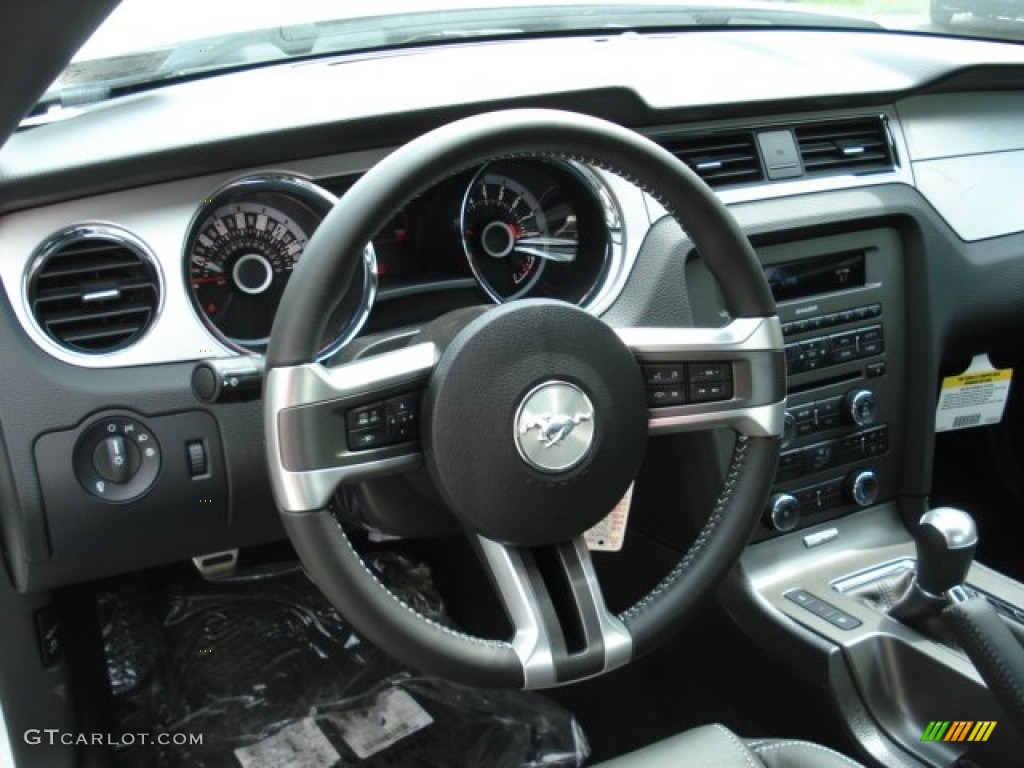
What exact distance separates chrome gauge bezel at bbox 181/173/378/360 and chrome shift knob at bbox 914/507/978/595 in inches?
33.6

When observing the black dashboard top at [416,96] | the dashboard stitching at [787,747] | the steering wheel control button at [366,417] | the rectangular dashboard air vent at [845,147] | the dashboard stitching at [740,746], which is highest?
the black dashboard top at [416,96]

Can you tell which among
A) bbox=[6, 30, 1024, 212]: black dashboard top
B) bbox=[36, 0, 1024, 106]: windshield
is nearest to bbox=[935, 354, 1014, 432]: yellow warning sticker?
bbox=[6, 30, 1024, 212]: black dashboard top

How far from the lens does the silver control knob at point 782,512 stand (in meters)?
1.83

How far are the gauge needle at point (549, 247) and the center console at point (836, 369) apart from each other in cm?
33

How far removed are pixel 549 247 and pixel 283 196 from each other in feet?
1.33

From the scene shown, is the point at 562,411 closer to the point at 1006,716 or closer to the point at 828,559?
the point at 1006,716

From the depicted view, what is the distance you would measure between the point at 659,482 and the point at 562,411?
752mm

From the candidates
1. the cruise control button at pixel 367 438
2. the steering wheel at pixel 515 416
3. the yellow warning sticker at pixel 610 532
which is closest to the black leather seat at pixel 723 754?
the steering wheel at pixel 515 416

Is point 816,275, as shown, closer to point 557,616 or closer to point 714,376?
point 714,376

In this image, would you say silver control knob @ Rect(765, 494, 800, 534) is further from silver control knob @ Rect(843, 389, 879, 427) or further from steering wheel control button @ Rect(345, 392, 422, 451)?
steering wheel control button @ Rect(345, 392, 422, 451)

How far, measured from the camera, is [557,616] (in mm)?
1169

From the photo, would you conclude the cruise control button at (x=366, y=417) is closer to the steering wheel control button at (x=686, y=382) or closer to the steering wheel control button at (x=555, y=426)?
the steering wheel control button at (x=555, y=426)

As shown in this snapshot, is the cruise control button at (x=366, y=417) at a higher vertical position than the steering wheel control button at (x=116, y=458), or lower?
higher

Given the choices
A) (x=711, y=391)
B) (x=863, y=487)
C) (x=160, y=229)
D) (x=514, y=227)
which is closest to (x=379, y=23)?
(x=514, y=227)
